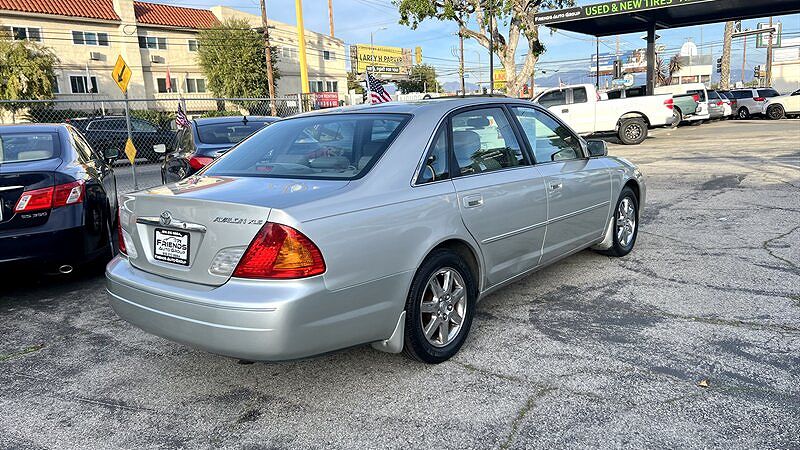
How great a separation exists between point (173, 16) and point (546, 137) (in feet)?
162

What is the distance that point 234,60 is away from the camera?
149 feet

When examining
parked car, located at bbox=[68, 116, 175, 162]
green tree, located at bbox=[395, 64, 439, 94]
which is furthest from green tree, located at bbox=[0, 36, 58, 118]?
green tree, located at bbox=[395, 64, 439, 94]

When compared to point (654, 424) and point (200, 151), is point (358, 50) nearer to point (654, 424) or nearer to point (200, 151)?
point (200, 151)

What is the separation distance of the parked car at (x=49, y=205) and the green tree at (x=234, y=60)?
41.2 m

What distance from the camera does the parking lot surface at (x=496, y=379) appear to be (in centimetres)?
289

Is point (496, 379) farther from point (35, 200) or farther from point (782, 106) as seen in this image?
point (782, 106)

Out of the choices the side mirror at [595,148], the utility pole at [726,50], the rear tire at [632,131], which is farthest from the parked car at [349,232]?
the utility pole at [726,50]

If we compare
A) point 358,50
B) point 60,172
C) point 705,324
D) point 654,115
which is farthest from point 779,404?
point 358,50

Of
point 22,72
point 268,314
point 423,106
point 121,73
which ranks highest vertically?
point 22,72

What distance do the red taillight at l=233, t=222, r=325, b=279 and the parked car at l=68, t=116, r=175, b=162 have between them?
651 inches

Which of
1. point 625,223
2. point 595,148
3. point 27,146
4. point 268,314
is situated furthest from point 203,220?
point 625,223

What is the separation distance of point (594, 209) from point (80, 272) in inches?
196

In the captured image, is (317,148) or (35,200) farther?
(35,200)

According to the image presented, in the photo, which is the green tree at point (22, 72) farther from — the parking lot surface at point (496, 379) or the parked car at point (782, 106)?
the parked car at point (782, 106)
